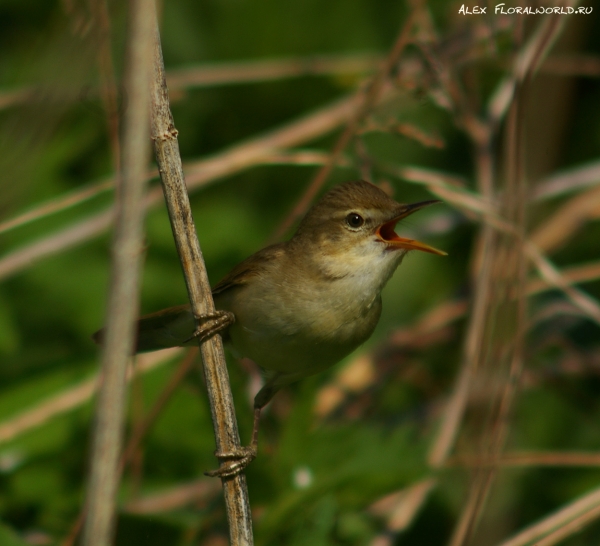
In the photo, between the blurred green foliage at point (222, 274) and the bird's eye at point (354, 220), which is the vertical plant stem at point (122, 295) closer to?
the blurred green foliage at point (222, 274)

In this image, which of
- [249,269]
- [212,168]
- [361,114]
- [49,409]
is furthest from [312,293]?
[49,409]

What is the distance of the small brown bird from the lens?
91.7 inches

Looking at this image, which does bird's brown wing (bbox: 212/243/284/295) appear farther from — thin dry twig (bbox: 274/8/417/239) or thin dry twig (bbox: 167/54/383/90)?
thin dry twig (bbox: 167/54/383/90)

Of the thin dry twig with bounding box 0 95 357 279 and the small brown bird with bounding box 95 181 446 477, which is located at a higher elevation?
the thin dry twig with bounding box 0 95 357 279

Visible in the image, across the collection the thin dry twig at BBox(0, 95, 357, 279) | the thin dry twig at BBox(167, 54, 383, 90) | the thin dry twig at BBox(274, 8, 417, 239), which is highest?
the thin dry twig at BBox(167, 54, 383, 90)

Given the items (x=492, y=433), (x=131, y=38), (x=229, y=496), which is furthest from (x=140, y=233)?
(x=492, y=433)

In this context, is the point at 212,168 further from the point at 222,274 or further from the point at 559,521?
the point at 559,521

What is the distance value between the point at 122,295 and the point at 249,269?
4.13ft

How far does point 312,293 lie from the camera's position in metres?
2.38

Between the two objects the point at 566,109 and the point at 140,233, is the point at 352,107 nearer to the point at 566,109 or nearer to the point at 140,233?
the point at 566,109

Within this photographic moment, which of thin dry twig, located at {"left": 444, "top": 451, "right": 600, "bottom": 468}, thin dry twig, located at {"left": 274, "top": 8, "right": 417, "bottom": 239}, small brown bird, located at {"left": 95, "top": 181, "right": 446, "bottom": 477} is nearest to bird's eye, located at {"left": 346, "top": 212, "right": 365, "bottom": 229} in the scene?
small brown bird, located at {"left": 95, "top": 181, "right": 446, "bottom": 477}

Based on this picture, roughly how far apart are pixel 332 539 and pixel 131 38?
1.45m

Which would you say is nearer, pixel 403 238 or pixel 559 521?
pixel 559 521

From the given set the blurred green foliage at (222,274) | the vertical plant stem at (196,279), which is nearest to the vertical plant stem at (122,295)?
the blurred green foliage at (222,274)
